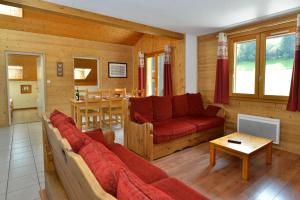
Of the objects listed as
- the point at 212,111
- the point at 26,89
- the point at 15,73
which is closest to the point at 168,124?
the point at 212,111

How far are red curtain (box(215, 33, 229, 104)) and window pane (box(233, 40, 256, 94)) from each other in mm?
214

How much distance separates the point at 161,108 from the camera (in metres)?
3.54

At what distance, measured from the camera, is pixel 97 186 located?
75cm

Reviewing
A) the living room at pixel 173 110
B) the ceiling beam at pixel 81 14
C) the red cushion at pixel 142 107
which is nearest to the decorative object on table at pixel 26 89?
the living room at pixel 173 110

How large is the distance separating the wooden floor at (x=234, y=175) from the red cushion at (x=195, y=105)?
1051mm

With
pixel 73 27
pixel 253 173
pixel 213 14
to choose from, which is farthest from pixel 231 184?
pixel 73 27

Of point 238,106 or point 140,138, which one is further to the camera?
point 238,106

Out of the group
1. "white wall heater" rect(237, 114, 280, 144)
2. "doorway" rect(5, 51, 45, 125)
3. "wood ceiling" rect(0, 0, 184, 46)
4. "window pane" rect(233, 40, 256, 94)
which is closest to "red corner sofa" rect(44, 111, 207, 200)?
"wood ceiling" rect(0, 0, 184, 46)

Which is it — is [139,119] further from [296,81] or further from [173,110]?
[296,81]

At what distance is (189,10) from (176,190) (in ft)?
8.73

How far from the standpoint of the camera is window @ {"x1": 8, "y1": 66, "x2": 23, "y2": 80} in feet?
24.4

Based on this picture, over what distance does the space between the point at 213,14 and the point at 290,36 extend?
1332mm

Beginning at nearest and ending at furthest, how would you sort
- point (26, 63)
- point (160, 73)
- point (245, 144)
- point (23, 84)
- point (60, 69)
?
point (245, 144) < point (60, 69) < point (160, 73) < point (26, 63) < point (23, 84)

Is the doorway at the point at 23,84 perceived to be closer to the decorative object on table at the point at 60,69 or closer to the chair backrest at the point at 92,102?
the decorative object on table at the point at 60,69
